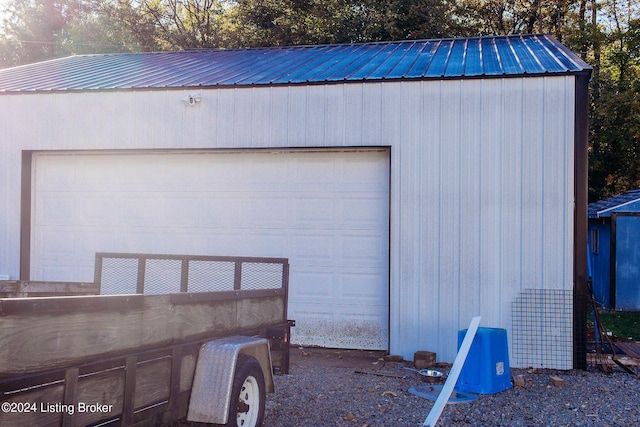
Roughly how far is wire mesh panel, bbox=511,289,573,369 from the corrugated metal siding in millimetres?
117

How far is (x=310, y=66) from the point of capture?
34.1 feet

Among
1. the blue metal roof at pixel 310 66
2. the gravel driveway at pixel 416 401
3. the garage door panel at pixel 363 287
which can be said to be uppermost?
the blue metal roof at pixel 310 66

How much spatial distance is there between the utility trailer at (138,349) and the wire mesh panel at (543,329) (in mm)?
3415

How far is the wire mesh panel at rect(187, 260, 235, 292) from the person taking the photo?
19.5ft

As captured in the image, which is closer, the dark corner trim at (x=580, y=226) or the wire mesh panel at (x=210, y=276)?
the wire mesh panel at (x=210, y=276)

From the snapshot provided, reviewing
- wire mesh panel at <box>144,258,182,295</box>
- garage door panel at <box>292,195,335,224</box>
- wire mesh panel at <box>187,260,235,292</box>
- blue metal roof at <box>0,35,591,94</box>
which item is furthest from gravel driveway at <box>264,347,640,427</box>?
blue metal roof at <box>0,35,591,94</box>

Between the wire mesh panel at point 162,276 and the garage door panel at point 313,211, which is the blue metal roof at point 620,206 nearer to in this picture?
the garage door panel at point 313,211

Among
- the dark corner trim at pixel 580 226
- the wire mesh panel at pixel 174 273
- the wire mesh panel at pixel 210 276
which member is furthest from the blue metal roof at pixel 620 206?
the wire mesh panel at pixel 210 276

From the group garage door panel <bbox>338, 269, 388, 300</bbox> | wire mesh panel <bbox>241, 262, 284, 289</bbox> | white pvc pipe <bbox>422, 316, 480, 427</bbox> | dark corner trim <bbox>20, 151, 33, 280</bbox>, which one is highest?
dark corner trim <bbox>20, 151, 33, 280</bbox>

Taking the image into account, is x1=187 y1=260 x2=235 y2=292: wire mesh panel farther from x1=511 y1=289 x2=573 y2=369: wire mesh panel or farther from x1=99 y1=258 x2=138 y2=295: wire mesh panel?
x1=511 y1=289 x2=573 y2=369: wire mesh panel

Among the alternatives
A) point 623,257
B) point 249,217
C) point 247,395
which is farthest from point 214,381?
point 623,257

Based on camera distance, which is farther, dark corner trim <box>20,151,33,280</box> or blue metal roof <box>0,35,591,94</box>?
dark corner trim <box>20,151,33,280</box>

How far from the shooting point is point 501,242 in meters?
7.99

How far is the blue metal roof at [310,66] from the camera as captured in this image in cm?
873
